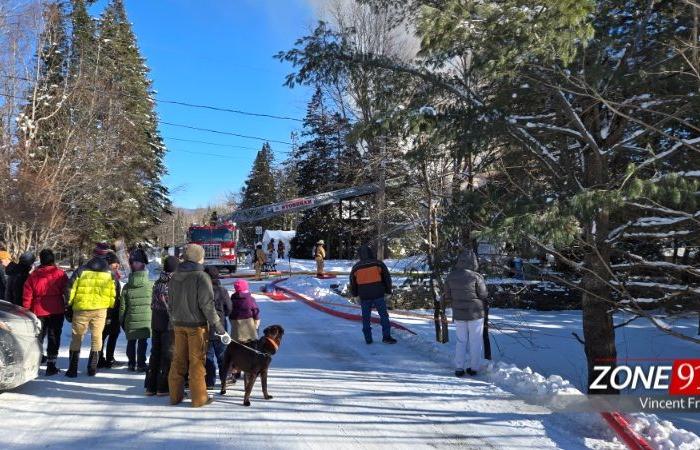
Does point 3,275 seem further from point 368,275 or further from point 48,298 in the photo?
point 368,275

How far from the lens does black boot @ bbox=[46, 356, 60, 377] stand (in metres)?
7.09

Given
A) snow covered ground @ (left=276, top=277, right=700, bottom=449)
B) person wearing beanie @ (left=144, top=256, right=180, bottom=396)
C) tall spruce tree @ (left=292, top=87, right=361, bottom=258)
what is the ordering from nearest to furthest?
snow covered ground @ (left=276, top=277, right=700, bottom=449) < person wearing beanie @ (left=144, top=256, right=180, bottom=396) < tall spruce tree @ (left=292, top=87, right=361, bottom=258)

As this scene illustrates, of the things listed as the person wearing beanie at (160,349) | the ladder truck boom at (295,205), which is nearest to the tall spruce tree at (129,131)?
the ladder truck boom at (295,205)

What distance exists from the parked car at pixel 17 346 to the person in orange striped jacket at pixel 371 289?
16.3 feet

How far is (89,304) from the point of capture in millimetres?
6914

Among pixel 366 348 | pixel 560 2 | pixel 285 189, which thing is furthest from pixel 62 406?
pixel 285 189

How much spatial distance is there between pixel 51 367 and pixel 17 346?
133cm

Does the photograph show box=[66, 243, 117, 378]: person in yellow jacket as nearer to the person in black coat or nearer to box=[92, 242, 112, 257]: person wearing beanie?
box=[92, 242, 112, 257]: person wearing beanie

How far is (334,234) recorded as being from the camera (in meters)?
46.9

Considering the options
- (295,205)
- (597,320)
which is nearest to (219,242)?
(295,205)

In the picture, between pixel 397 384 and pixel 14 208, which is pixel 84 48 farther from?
pixel 397 384

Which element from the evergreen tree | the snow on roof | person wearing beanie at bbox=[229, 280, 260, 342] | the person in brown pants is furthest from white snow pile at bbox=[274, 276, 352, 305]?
the evergreen tree

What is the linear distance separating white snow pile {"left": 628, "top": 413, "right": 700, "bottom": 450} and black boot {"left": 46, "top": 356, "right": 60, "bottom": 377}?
690 cm

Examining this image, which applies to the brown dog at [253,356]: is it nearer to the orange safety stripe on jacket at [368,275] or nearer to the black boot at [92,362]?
the black boot at [92,362]
